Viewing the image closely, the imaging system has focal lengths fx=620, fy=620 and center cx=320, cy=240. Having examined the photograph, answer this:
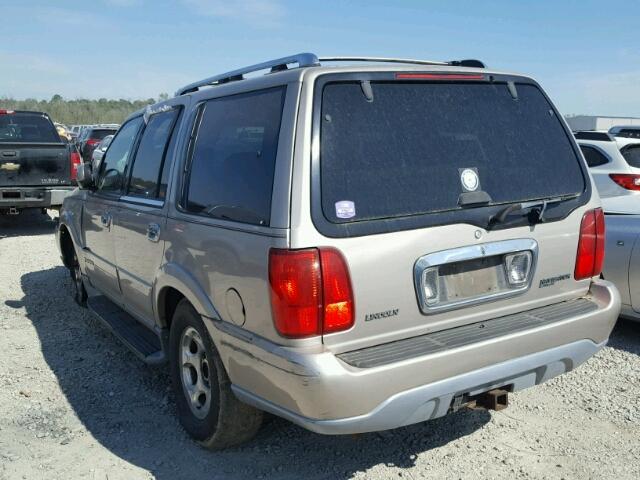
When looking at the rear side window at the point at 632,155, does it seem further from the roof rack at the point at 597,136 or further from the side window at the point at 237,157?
the side window at the point at 237,157

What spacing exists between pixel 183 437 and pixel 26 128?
906 cm

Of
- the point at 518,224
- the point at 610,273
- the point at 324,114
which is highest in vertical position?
the point at 324,114

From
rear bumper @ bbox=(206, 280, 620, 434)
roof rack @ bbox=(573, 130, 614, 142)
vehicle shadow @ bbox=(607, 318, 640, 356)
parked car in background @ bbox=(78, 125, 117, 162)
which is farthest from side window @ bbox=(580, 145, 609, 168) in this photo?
parked car in background @ bbox=(78, 125, 117, 162)

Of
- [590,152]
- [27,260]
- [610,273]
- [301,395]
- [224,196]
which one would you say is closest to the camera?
[301,395]

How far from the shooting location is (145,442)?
353 cm

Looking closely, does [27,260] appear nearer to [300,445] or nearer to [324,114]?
[300,445]

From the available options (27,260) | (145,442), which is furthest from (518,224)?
(27,260)

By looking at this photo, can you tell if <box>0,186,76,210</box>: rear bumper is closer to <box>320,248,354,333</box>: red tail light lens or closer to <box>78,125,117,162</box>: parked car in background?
<box>320,248,354,333</box>: red tail light lens

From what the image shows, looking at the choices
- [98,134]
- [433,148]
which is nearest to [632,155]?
[433,148]

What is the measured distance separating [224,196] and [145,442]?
5.06 feet

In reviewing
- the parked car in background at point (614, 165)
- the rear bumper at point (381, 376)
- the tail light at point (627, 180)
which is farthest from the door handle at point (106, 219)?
the tail light at point (627, 180)

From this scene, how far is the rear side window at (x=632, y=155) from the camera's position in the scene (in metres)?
6.84

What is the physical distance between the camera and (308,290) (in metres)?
2.52

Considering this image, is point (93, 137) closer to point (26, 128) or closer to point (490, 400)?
point (26, 128)
